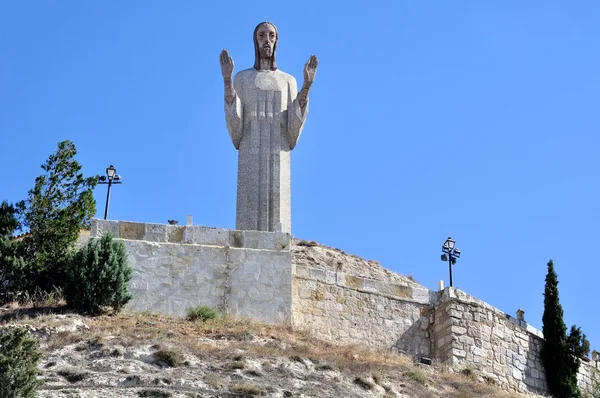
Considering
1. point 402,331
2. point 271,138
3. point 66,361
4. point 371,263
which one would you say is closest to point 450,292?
point 402,331

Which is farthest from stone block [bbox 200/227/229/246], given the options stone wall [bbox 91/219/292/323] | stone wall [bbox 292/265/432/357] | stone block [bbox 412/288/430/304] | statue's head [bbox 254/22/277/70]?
statue's head [bbox 254/22/277/70]

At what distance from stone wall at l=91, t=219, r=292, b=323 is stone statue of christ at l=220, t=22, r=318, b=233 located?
1.71m

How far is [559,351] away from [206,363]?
9.97 meters

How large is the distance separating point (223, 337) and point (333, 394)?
3.10 meters

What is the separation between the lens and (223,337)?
23828 millimetres

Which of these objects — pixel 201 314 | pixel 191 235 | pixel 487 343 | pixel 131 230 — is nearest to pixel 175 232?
pixel 191 235

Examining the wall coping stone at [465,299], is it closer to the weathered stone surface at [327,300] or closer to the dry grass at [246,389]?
the weathered stone surface at [327,300]

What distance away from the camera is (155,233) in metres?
26.2

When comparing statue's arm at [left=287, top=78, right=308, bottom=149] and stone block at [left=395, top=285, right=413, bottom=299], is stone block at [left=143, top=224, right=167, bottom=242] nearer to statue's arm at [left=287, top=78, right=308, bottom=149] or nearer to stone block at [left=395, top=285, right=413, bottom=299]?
statue's arm at [left=287, top=78, right=308, bottom=149]

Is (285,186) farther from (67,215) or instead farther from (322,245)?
(67,215)

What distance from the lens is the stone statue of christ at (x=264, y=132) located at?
2822cm

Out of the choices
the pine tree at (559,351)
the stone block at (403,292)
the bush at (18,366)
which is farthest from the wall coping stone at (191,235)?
the bush at (18,366)

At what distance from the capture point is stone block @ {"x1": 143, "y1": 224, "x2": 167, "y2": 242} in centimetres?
2617

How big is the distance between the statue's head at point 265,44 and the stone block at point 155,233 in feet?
17.4
